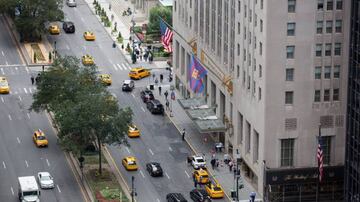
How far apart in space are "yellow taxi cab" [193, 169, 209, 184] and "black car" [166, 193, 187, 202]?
7318mm

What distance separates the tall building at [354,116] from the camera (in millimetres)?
168625

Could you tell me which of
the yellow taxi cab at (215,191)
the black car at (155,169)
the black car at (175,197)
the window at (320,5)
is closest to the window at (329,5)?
the window at (320,5)

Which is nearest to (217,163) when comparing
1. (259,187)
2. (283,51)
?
(259,187)

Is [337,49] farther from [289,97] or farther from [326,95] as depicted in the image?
[289,97]

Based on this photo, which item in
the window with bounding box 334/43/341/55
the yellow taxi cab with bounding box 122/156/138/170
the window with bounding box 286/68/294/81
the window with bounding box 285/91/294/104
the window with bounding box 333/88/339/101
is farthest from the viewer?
the yellow taxi cab with bounding box 122/156/138/170

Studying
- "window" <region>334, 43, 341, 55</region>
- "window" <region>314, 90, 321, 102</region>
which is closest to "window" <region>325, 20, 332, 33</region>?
"window" <region>334, 43, 341, 55</region>

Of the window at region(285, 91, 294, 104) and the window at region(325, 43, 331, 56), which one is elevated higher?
the window at region(325, 43, 331, 56)

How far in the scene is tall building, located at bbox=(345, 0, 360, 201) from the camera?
168625mm

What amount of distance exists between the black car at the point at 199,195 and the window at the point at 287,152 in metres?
11.8

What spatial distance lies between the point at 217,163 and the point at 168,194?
15.9 metres

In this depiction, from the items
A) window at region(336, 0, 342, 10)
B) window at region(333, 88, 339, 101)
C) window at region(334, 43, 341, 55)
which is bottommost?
window at region(333, 88, 339, 101)

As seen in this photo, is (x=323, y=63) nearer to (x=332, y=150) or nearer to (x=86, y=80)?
(x=332, y=150)

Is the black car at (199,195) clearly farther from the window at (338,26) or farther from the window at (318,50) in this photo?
the window at (338,26)

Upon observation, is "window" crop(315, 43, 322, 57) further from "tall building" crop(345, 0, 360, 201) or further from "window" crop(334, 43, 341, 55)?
"tall building" crop(345, 0, 360, 201)
